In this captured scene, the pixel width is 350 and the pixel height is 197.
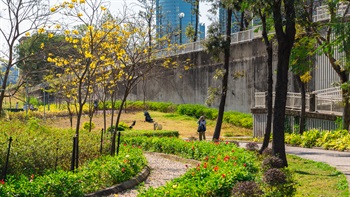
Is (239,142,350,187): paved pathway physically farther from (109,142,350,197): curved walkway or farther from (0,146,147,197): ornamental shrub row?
(0,146,147,197): ornamental shrub row

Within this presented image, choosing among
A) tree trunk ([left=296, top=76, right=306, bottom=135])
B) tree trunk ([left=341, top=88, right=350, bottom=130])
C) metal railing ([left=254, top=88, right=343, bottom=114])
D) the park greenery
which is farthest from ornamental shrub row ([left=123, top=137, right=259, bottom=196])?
tree trunk ([left=296, top=76, right=306, bottom=135])

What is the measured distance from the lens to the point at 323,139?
25.3m

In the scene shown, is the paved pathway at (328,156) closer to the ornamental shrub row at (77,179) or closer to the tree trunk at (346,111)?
the tree trunk at (346,111)

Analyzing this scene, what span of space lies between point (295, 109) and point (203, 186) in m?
21.0

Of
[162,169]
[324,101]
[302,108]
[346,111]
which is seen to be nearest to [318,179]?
[162,169]

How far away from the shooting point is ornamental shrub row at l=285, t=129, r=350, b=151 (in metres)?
23.9

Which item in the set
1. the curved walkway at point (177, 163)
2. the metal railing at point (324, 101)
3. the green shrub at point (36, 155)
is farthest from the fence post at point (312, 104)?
the green shrub at point (36, 155)

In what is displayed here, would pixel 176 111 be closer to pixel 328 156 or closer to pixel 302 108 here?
pixel 302 108

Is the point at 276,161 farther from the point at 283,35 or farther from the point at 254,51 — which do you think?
the point at 254,51

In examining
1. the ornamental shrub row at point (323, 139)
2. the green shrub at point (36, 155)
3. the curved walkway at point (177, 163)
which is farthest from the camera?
the ornamental shrub row at point (323, 139)

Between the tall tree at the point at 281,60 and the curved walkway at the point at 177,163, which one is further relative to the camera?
the tall tree at the point at 281,60

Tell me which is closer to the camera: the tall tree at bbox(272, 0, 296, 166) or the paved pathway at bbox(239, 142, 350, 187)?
the tall tree at bbox(272, 0, 296, 166)

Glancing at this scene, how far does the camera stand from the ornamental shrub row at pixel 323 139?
23922 millimetres

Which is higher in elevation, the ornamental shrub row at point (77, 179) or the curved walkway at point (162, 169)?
the ornamental shrub row at point (77, 179)
